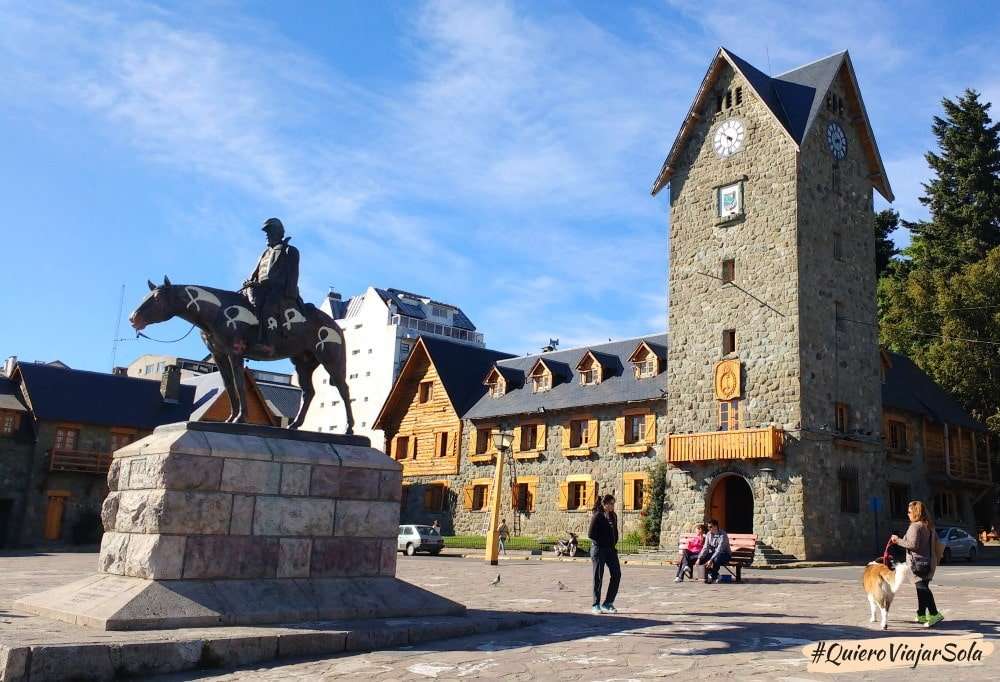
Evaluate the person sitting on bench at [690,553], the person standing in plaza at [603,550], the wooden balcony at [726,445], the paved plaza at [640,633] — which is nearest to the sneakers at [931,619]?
the paved plaza at [640,633]

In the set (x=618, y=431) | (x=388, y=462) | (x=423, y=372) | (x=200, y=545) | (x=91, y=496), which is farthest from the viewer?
(x=423, y=372)

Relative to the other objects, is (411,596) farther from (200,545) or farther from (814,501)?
(814,501)

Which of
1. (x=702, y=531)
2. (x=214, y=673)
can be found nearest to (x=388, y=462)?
(x=214, y=673)

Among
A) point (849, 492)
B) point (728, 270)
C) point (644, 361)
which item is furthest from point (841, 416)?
point (644, 361)

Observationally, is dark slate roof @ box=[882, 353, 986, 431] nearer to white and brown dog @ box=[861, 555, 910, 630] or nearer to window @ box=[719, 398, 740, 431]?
window @ box=[719, 398, 740, 431]

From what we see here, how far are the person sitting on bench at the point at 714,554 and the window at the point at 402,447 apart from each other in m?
30.8

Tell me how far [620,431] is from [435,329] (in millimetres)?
54378

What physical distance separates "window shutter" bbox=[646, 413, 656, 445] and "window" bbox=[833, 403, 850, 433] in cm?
785

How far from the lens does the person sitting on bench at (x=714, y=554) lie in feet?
67.7

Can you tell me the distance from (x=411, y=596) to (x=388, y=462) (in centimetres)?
171

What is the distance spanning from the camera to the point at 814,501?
101ft

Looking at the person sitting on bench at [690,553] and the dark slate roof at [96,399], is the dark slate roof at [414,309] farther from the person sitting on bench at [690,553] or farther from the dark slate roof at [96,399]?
the person sitting on bench at [690,553]

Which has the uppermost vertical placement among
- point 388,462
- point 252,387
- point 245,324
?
point 252,387

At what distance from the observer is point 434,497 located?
157 feet
